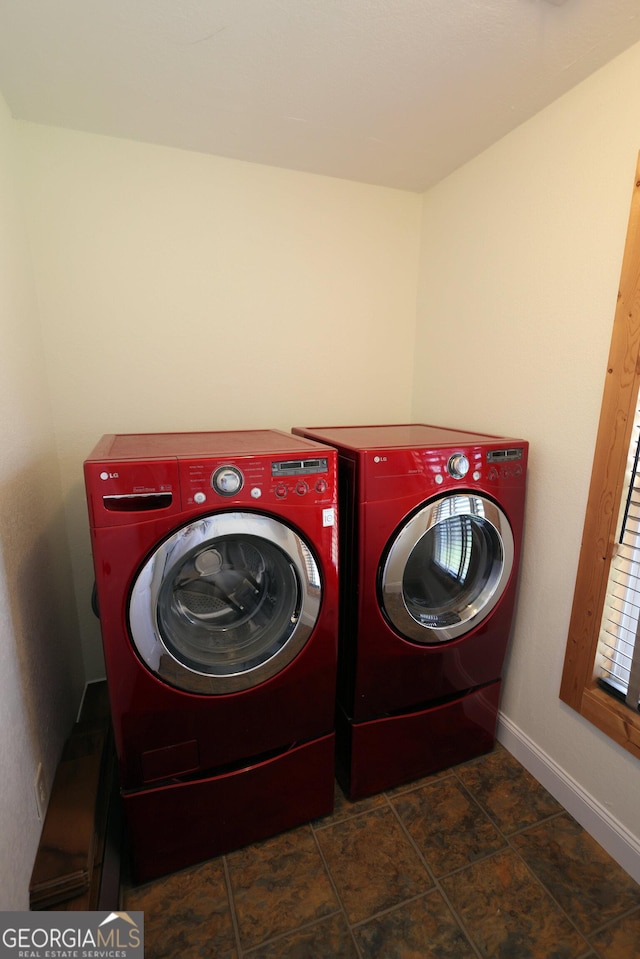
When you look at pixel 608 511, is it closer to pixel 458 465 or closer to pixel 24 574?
pixel 458 465

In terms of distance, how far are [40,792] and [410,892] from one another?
112 cm

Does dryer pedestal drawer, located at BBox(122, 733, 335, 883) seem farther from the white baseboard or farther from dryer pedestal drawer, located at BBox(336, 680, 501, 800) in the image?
the white baseboard

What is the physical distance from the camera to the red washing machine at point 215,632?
3.57ft

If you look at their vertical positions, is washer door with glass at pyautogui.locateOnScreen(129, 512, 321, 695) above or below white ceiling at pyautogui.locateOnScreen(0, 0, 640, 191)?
below

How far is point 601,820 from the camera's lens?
1.41 meters

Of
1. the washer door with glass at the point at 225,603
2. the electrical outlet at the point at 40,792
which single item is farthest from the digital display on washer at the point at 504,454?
the electrical outlet at the point at 40,792

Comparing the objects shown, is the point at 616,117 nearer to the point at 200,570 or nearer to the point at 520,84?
the point at 520,84

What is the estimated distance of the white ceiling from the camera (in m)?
1.11

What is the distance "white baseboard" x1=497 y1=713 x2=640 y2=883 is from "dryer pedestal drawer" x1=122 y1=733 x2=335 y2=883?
793mm

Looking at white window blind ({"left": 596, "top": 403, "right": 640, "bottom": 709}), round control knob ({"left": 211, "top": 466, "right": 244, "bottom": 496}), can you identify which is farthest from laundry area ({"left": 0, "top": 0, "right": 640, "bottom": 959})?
white window blind ({"left": 596, "top": 403, "right": 640, "bottom": 709})

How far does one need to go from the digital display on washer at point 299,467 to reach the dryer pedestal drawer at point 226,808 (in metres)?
0.91

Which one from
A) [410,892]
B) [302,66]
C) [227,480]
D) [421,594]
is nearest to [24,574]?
[227,480]

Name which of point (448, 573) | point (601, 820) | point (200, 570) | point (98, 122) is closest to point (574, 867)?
point (601, 820)

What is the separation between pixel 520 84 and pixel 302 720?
2.13 metres
